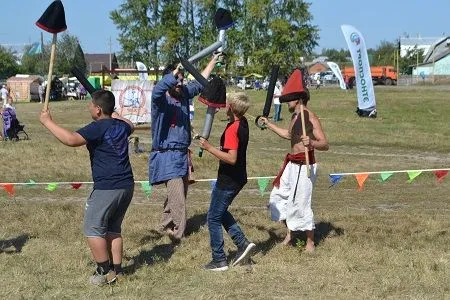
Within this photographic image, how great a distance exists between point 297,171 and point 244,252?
44.3 inches

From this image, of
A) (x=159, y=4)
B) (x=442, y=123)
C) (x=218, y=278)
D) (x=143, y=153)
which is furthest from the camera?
(x=159, y=4)

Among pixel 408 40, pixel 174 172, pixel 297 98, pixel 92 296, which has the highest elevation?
pixel 408 40

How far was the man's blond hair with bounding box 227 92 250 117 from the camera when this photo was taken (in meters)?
6.03

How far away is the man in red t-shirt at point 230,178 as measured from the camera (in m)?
5.97

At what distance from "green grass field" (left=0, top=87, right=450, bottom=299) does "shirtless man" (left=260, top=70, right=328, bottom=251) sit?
333 millimetres

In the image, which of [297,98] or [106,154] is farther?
[297,98]

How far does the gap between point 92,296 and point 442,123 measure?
21080 mm

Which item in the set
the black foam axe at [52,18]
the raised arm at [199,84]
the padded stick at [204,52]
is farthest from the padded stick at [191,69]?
the black foam axe at [52,18]

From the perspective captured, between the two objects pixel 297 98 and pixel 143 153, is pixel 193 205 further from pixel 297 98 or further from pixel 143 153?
pixel 143 153

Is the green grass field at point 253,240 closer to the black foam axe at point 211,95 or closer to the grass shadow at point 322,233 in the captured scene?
the grass shadow at point 322,233

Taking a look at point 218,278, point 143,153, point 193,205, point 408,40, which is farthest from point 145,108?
point 408,40

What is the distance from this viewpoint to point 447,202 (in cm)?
977

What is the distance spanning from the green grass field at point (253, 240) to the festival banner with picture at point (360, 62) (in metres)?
11.9

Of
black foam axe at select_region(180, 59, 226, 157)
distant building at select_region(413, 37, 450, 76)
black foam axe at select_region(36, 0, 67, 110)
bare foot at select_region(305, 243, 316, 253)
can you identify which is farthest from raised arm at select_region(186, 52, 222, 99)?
distant building at select_region(413, 37, 450, 76)
